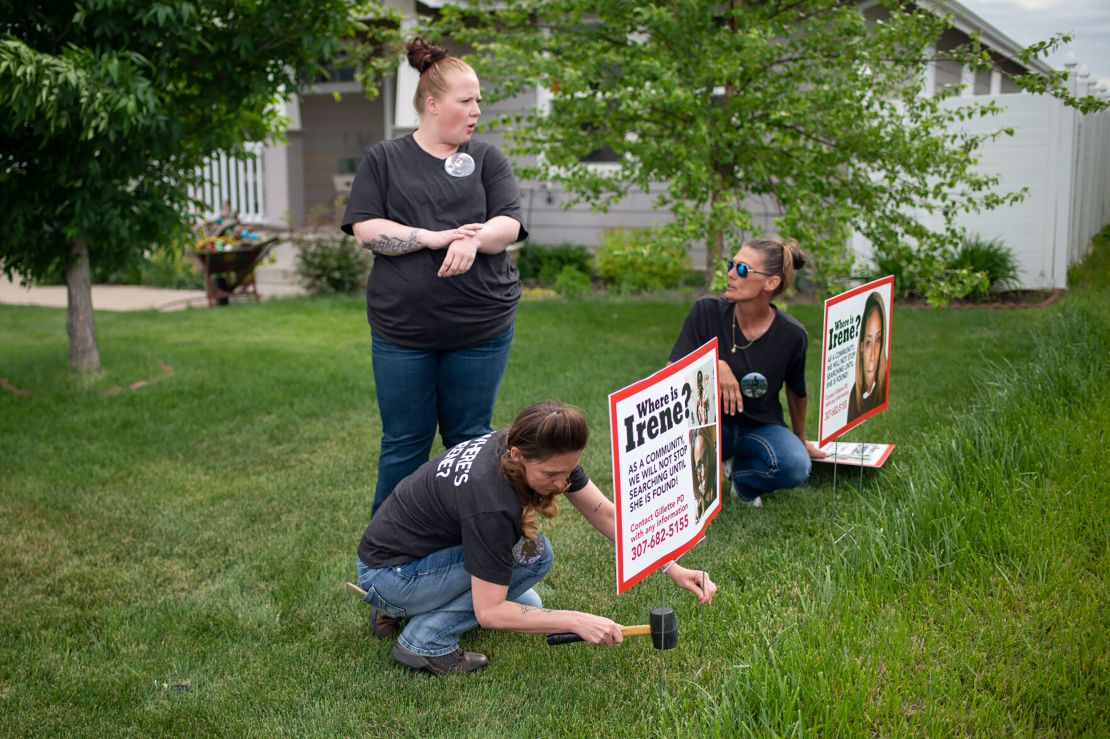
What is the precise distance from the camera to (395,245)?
374 cm

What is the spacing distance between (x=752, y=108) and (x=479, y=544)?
5775 millimetres

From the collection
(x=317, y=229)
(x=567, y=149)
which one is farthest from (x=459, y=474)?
(x=317, y=229)

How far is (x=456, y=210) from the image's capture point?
12.6 ft

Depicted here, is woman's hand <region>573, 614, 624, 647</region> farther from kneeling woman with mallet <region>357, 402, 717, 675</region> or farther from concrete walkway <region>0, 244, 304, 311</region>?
concrete walkway <region>0, 244, 304, 311</region>

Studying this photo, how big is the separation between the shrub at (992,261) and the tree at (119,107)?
645 cm

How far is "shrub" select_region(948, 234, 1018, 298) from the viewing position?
34.6 feet

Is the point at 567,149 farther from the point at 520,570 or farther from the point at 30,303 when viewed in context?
the point at 30,303

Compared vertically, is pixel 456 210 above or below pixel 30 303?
above

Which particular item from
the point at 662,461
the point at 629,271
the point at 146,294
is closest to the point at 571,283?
the point at 629,271

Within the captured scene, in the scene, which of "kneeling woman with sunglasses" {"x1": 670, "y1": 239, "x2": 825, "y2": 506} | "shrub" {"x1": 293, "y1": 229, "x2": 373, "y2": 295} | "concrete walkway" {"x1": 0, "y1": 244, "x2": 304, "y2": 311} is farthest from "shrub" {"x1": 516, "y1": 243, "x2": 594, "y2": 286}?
"kneeling woman with sunglasses" {"x1": 670, "y1": 239, "x2": 825, "y2": 506}

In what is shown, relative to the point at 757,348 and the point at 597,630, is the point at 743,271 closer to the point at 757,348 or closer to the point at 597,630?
the point at 757,348

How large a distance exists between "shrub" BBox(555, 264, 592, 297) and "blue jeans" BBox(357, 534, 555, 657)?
878 centimetres

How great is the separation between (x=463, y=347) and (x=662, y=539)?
119cm

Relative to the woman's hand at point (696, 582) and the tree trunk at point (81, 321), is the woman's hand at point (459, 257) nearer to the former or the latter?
the woman's hand at point (696, 582)
